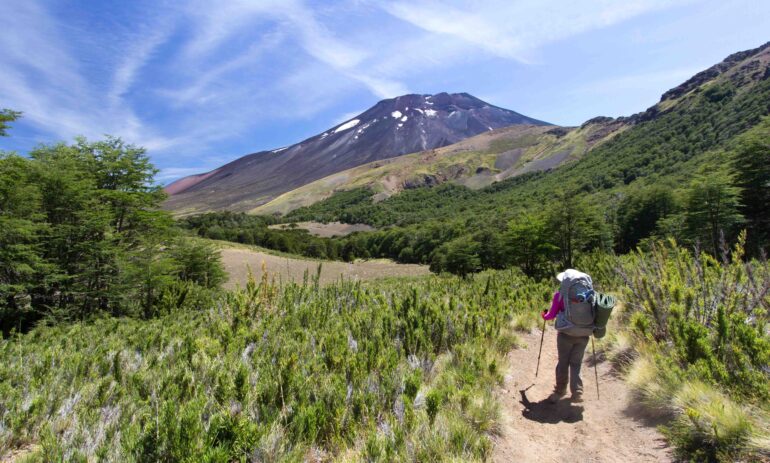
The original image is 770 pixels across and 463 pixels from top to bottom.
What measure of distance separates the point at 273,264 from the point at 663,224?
153 feet

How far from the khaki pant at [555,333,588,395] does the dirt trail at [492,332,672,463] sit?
212 mm

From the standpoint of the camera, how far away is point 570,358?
4.58 meters

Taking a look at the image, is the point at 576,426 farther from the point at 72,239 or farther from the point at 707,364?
the point at 72,239

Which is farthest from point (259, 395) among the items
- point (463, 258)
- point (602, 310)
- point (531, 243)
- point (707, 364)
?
point (463, 258)

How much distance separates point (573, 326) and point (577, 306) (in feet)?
0.84

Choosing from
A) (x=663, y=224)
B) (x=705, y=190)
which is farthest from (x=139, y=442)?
(x=663, y=224)

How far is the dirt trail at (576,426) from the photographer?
3.17 m

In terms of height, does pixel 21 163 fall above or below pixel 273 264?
above

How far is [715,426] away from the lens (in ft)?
8.48

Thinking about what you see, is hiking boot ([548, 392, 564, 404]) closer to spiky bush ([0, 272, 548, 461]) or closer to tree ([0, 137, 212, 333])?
spiky bush ([0, 272, 548, 461])

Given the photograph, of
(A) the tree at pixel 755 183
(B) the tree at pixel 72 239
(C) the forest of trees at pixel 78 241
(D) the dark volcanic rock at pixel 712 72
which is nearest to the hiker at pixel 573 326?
(C) the forest of trees at pixel 78 241

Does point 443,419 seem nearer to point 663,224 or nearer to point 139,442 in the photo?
point 139,442

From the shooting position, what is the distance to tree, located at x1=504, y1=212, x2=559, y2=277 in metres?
19.4

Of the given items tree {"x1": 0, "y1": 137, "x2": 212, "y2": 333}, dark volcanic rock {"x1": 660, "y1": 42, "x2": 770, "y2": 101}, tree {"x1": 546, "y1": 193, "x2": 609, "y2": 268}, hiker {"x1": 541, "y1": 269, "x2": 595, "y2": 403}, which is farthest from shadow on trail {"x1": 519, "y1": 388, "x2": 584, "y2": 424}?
dark volcanic rock {"x1": 660, "y1": 42, "x2": 770, "y2": 101}
